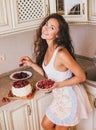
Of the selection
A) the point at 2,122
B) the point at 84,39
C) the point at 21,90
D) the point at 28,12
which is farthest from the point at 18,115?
the point at 84,39

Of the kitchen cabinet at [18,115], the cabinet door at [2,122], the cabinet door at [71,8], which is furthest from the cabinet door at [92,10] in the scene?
the cabinet door at [2,122]

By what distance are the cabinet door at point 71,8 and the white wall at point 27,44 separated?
471 mm

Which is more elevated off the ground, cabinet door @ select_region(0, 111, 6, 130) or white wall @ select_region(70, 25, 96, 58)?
white wall @ select_region(70, 25, 96, 58)

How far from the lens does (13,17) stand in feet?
5.79

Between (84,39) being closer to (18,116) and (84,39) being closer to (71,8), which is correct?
(71,8)

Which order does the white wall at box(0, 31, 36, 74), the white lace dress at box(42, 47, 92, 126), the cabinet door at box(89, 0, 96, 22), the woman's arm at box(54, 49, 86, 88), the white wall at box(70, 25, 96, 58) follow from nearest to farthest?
the woman's arm at box(54, 49, 86, 88) → the white lace dress at box(42, 47, 92, 126) → the cabinet door at box(89, 0, 96, 22) → the white wall at box(0, 31, 36, 74) → the white wall at box(70, 25, 96, 58)

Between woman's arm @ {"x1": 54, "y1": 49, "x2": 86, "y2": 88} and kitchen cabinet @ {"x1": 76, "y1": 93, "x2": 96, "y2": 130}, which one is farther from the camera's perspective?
kitchen cabinet @ {"x1": 76, "y1": 93, "x2": 96, "y2": 130}

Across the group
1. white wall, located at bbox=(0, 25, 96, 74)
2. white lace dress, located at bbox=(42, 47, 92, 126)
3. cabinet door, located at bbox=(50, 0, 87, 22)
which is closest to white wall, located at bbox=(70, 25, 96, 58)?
white wall, located at bbox=(0, 25, 96, 74)

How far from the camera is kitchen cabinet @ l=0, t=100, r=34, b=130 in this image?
5.83 feet

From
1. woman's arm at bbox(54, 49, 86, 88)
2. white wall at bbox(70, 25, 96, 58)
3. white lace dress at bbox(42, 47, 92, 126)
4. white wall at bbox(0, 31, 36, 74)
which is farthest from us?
white wall at bbox(70, 25, 96, 58)

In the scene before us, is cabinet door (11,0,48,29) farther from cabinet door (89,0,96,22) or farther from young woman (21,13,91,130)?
cabinet door (89,0,96,22)

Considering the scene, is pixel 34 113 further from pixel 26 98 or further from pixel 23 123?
pixel 26 98

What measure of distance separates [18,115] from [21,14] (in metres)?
0.85

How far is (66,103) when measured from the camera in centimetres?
177
